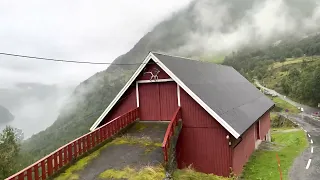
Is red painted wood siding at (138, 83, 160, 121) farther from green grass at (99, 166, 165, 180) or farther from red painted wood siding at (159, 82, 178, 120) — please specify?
green grass at (99, 166, 165, 180)

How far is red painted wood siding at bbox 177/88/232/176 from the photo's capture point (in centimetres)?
1538

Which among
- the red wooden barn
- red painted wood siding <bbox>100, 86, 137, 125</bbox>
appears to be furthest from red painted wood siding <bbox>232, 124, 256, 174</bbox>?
red painted wood siding <bbox>100, 86, 137, 125</bbox>

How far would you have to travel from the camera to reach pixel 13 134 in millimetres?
54531

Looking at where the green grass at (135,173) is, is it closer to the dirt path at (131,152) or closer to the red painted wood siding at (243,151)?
the dirt path at (131,152)

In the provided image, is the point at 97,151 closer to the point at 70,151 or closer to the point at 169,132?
the point at 70,151

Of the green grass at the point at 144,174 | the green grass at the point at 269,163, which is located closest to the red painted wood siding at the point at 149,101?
the green grass at the point at 144,174

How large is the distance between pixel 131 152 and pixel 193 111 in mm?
4274

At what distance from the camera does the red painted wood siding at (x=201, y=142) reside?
1538 cm

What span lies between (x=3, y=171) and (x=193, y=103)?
116ft

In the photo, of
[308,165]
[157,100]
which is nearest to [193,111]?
[157,100]

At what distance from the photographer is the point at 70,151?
1328 centimetres

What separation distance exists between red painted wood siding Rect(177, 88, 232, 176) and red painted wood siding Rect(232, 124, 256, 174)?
960 millimetres

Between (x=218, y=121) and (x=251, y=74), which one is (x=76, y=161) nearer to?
(x=218, y=121)

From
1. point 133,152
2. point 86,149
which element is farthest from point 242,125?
point 86,149
